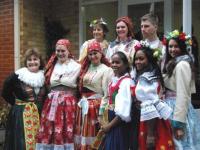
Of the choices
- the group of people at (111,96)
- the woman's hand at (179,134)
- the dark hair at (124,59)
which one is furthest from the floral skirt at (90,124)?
the woman's hand at (179,134)

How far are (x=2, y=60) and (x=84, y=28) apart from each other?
1.64m

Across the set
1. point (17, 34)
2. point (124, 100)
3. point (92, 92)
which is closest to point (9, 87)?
point (92, 92)

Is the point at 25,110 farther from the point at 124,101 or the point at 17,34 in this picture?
the point at 17,34

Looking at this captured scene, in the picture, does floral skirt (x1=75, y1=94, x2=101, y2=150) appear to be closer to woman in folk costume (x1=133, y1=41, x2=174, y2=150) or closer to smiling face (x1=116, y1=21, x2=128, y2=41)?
smiling face (x1=116, y1=21, x2=128, y2=41)

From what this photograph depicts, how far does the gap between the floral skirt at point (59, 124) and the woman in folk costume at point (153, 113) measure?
1244mm

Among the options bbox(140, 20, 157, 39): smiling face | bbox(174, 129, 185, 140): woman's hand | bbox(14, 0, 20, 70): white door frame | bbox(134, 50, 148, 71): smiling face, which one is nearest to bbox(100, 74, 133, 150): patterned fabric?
bbox(134, 50, 148, 71): smiling face

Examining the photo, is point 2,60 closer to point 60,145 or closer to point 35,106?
point 35,106

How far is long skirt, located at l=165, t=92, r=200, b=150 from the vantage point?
4.38m

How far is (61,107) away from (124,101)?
3.96ft

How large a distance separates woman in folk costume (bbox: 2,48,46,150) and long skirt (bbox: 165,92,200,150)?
1912 millimetres

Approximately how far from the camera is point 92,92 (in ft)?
17.5

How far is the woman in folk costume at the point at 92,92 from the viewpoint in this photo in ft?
17.2

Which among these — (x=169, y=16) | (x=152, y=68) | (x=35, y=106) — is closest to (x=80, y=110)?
(x=35, y=106)

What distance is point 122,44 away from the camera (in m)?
5.34
